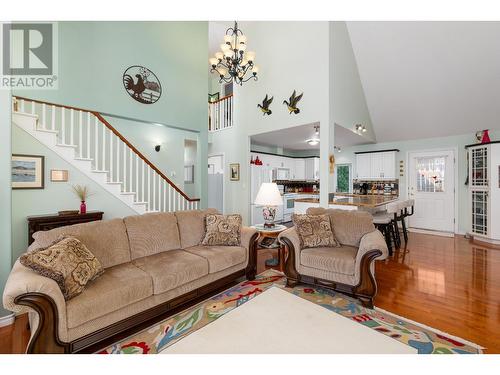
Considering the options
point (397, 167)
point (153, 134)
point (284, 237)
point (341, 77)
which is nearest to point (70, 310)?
point (284, 237)

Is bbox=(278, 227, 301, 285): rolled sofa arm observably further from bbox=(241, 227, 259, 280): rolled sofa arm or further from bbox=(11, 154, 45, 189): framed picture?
bbox=(11, 154, 45, 189): framed picture

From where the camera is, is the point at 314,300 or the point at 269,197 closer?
the point at 314,300

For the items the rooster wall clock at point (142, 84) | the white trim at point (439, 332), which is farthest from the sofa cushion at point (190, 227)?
the rooster wall clock at point (142, 84)

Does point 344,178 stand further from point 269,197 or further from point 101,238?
point 101,238

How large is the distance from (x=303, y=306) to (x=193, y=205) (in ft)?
12.1

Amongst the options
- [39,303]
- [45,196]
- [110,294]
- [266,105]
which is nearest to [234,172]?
[266,105]

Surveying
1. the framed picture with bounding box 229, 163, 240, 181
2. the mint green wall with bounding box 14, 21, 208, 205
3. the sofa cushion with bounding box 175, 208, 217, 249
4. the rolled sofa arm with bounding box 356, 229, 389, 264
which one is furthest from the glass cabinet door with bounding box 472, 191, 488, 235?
the mint green wall with bounding box 14, 21, 208, 205

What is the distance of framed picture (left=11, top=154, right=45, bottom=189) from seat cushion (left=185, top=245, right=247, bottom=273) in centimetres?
237

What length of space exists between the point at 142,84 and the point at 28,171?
2.47 meters

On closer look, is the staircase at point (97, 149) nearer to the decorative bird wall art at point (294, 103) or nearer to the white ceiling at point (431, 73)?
the decorative bird wall art at point (294, 103)

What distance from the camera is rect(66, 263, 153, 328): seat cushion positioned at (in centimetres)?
164

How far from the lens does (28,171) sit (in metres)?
3.16
